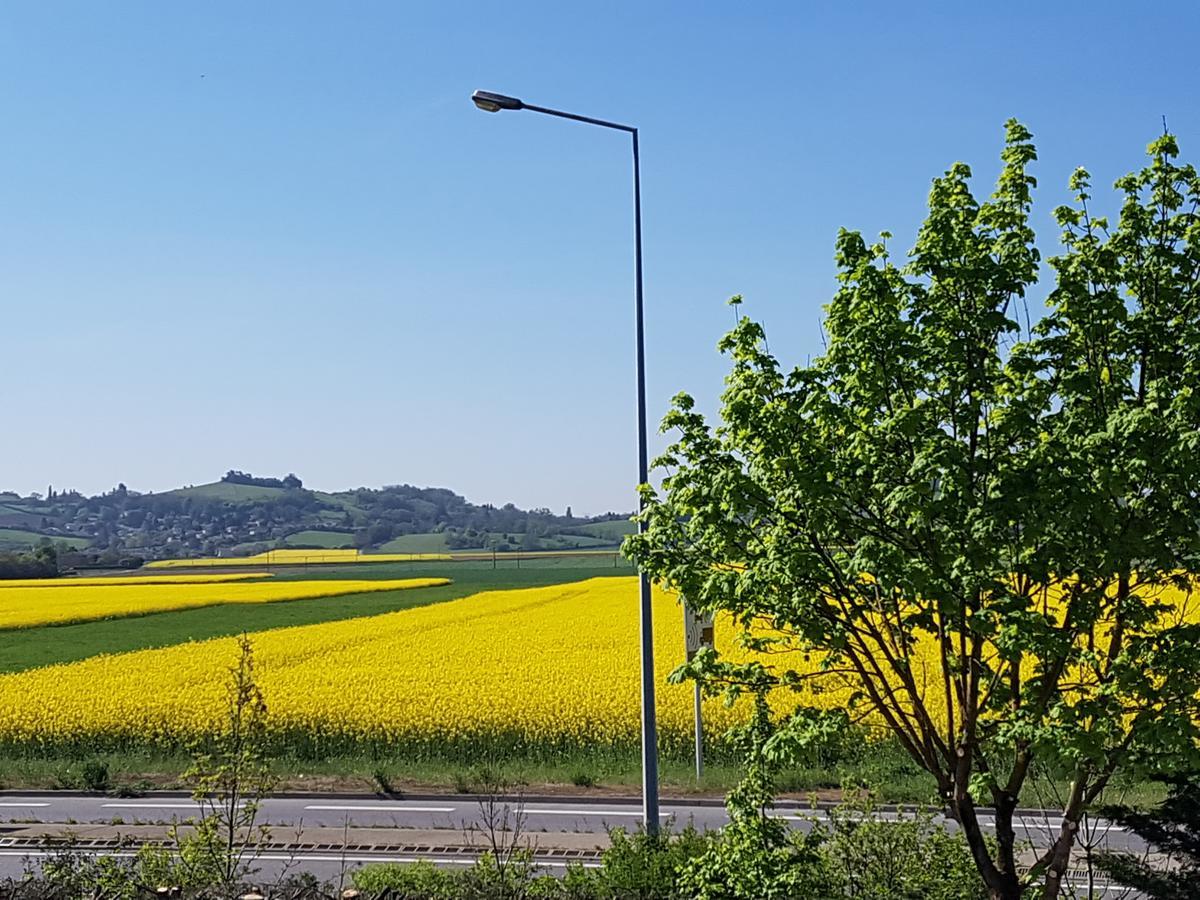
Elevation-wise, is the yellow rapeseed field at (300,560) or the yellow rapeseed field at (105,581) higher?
the yellow rapeseed field at (105,581)

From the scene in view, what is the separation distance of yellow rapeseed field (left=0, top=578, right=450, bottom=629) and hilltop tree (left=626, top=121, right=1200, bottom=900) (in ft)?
162

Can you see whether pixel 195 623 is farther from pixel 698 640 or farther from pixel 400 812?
pixel 698 640

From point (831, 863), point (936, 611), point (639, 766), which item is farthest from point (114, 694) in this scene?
point (936, 611)

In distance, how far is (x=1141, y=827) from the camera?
939 cm

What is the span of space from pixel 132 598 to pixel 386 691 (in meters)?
43.1

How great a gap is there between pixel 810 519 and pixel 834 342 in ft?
5.12

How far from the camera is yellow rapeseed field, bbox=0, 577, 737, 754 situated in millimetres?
24188

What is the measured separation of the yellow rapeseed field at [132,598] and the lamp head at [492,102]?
→ 151 feet

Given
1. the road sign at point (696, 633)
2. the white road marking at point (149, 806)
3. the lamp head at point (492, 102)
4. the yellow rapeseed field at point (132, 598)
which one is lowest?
the white road marking at point (149, 806)

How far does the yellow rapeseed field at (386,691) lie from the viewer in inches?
952

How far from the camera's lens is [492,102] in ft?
42.9

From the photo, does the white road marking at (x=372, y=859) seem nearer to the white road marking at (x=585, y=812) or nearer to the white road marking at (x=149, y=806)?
the white road marking at (x=585, y=812)

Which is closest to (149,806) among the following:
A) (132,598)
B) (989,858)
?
(989,858)

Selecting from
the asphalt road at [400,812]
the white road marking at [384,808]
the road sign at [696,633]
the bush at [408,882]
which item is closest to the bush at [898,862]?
the bush at [408,882]
